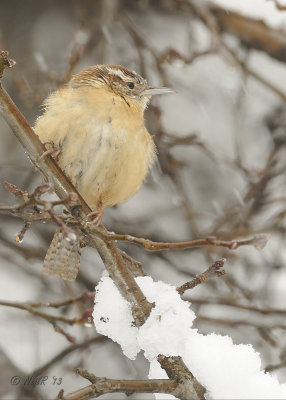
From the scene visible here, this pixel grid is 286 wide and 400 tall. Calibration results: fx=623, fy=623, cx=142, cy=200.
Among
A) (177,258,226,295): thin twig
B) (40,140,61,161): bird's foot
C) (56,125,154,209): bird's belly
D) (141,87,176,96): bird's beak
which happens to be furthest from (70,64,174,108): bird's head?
(177,258,226,295): thin twig

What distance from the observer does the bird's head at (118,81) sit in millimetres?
4379

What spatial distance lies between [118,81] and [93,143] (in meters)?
1.02

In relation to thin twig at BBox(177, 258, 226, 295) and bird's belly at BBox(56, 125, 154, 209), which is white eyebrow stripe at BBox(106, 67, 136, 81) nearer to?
bird's belly at BBox(56, 125, 154, 209)

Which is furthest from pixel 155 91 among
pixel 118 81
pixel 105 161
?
pixel 105 161

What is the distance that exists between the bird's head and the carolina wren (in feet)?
0.05

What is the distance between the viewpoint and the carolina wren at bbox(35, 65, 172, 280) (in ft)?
12.3

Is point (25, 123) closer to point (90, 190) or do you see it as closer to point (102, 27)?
point (90, 190)

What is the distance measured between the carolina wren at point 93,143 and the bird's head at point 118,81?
2 cm

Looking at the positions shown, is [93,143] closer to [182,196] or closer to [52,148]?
[52,148]

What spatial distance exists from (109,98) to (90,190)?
618 millimetres

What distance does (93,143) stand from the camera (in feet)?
12.3

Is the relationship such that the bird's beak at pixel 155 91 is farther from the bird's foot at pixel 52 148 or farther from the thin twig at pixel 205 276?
the thin twig at pixel 205 276

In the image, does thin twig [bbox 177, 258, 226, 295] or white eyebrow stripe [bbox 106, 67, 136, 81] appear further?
white eyebrow stripe [bbox 106, 67, 136, 81]

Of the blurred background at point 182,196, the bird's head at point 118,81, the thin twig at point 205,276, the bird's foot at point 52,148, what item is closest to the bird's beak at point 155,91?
the bird's head at point 118,81
